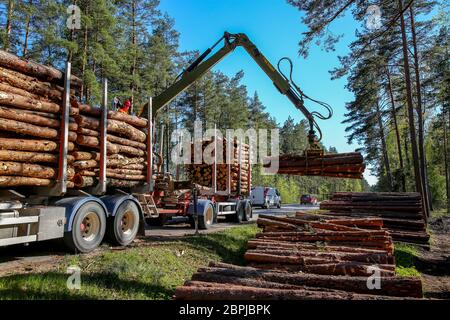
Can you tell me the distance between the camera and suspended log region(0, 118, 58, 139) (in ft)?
20.4

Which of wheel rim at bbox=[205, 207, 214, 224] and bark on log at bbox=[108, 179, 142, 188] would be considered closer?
bark on log at bbox=[108, 179, 142, 188]

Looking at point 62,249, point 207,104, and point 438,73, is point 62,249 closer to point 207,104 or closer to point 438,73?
point 438,73

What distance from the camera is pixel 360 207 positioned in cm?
1416

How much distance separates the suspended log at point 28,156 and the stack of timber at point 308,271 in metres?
3.85

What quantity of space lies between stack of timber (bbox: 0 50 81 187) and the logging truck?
2 centimetres

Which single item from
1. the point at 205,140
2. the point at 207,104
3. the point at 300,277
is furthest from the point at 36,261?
the point at 207,104

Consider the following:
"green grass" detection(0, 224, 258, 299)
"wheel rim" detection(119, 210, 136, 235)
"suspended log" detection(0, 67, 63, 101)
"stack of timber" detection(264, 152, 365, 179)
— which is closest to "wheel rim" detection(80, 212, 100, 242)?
"green grass" detection(0, 224, 258, 299)

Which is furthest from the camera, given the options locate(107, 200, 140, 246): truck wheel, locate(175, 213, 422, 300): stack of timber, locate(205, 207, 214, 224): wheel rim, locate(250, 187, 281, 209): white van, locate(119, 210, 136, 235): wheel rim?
locate(250, 187, 281, 209): white van

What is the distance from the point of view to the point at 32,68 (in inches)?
269

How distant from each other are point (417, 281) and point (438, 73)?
96.0 ft

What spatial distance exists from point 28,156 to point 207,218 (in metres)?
8.51

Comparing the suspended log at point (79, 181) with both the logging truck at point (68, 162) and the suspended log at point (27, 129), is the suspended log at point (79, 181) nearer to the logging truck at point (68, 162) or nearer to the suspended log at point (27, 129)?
the logging truck at point (68, 162)

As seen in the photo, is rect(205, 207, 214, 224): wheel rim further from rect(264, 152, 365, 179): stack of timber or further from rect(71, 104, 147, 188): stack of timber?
rect(264, 152, 365, 179): stack of timber

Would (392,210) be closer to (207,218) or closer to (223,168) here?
(207,218)
